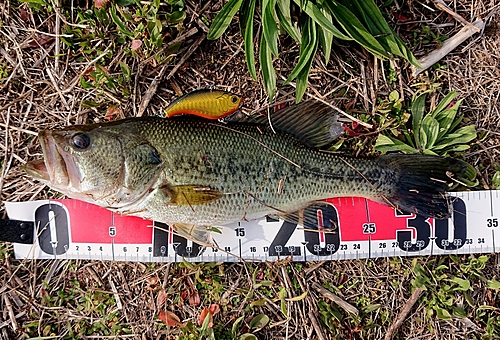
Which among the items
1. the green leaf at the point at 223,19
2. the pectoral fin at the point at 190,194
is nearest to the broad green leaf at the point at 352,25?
the green leaf at the point at 223,19

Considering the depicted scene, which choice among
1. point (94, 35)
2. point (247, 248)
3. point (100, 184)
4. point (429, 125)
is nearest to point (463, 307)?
point (429, 125)

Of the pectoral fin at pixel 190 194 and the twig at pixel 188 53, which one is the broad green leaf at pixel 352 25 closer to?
the twig at pixel 188 53

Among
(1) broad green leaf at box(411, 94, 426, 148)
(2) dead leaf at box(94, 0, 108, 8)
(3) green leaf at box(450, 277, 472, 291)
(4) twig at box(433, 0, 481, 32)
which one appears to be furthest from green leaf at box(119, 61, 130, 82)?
(3) green leaf at box(450, 277, 472, 291)

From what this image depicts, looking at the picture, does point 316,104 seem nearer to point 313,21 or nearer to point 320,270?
point 313,21

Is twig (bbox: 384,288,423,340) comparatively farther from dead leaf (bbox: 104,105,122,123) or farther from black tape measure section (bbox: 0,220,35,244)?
black tape measure section (bbox: 0,220,35,244)

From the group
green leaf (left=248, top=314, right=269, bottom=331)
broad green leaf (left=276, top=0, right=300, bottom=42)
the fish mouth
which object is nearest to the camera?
the fish mouth
